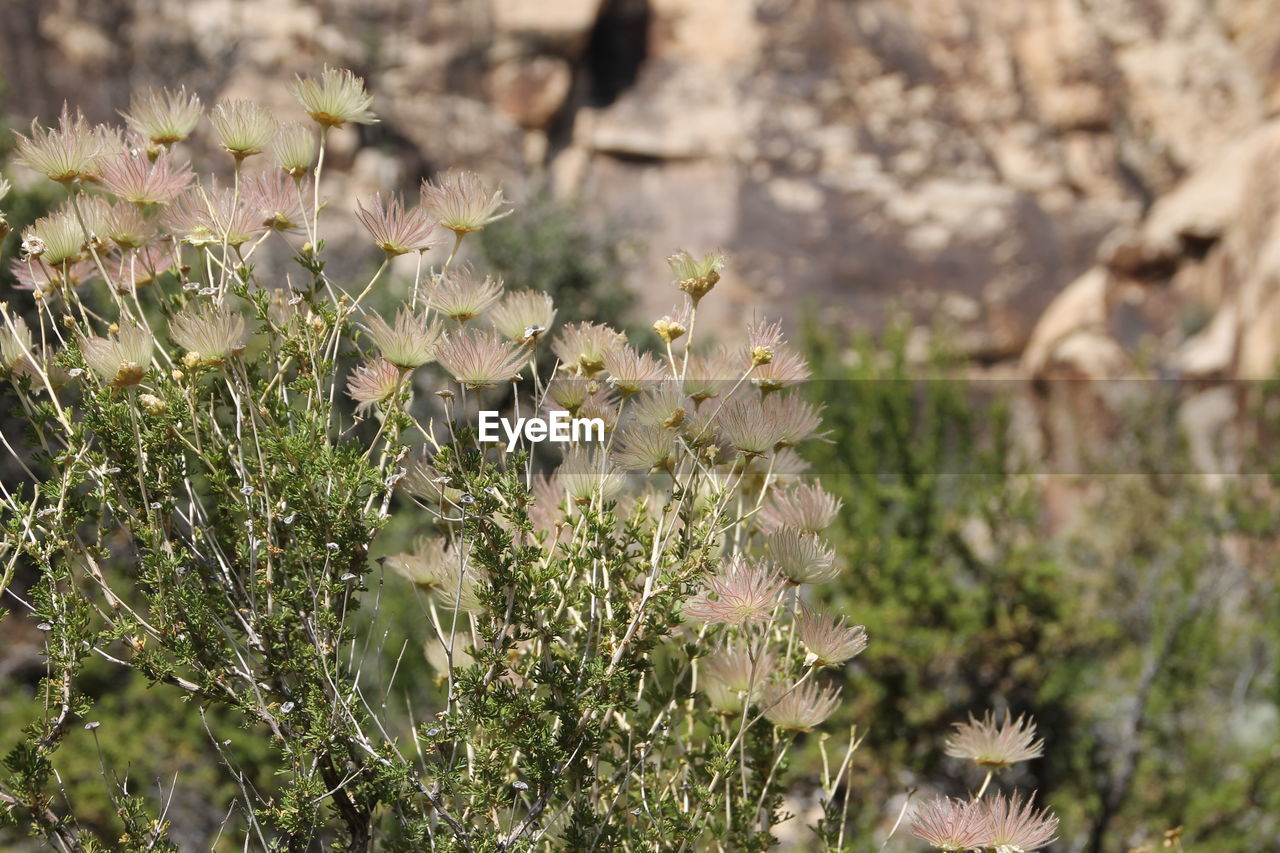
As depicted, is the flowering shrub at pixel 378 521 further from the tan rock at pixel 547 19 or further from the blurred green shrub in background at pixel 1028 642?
the tan rock at pixel 547 19

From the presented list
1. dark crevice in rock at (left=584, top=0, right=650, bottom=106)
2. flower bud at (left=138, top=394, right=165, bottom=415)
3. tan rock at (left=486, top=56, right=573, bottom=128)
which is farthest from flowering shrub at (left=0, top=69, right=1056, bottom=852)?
dark crevice in rock at (left=584, top=0, right=650, bottom=106)

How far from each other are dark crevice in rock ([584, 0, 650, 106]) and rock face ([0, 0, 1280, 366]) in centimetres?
3

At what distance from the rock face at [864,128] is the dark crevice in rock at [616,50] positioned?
3 cm

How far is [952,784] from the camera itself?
5289mm

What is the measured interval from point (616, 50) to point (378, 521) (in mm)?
15006

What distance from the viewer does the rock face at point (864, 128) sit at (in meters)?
14.0

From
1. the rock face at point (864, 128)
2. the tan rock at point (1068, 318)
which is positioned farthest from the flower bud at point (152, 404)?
the tan rock at point (1068, 318)

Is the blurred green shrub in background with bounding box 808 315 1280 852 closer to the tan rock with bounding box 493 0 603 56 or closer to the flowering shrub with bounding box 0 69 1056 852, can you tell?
the flowering shrub with bounding box 0 69 1056 852

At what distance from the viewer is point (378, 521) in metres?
1.41

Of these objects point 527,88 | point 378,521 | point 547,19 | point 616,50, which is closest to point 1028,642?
point 378,521

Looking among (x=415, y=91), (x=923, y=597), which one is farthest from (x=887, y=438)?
(x=415, y=91)

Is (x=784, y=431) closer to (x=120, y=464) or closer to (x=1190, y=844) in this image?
(x=120, y=464)

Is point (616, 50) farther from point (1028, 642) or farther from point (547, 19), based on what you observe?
point (1028, 642)

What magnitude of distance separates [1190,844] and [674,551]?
4.44m
